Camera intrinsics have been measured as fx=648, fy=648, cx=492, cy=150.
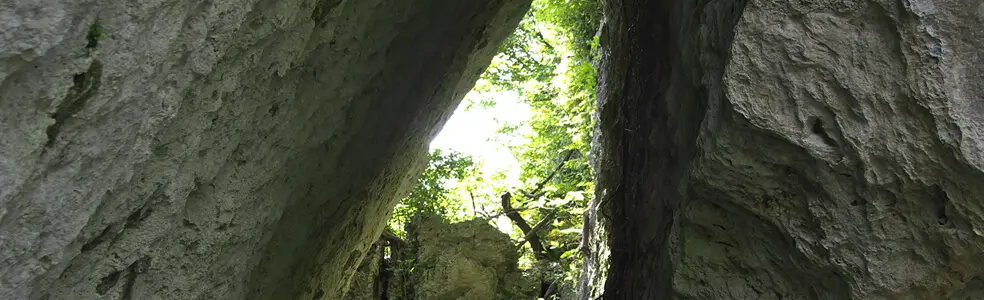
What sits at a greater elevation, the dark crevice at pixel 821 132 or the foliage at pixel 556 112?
the foliage at pixel 556 112

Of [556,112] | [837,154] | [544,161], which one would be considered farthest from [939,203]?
[544,161]

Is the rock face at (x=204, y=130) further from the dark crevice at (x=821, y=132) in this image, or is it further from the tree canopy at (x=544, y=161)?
the tree canopy at (x=544, y=161)

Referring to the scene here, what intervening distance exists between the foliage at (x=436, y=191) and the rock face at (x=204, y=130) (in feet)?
13.6

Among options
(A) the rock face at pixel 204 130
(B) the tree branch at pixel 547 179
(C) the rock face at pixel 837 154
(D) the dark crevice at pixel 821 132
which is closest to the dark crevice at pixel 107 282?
(A) the rock face at pixel 204 130

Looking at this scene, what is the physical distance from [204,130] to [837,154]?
2535 millimetres

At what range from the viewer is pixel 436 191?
9406 millimetres

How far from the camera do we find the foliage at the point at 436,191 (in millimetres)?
9195

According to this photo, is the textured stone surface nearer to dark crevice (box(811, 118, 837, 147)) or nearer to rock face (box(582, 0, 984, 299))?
rock face (box(582, 0, 984, 299))

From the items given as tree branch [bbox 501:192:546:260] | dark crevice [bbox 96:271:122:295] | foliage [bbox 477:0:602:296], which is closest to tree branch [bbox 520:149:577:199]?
foliage [bbox 477:0:602:296]

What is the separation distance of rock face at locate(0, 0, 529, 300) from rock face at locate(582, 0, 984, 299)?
1.90m

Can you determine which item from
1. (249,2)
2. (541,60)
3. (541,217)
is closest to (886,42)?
(249,2)

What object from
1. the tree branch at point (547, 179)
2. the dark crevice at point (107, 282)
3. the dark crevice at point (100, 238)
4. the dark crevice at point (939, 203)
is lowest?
the dark crevice at point (107, 282)

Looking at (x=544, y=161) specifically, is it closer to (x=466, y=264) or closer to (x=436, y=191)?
(x=436, y=191)

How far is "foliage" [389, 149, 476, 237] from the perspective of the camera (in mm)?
9195
